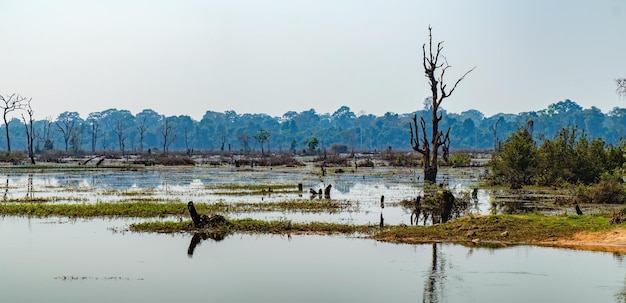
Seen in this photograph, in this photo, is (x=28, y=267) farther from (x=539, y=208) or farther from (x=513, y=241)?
(x=539, y=208)

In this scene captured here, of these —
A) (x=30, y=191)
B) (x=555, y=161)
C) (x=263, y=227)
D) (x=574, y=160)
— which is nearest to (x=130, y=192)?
(x=30, y=191)

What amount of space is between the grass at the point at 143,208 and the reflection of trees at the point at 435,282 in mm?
11128

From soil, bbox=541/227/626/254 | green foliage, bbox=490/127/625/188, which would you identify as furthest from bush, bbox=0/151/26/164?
soil, bbox=541/227/626/254

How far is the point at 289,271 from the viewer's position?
17.8 metres

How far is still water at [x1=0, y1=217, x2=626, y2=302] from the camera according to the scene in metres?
15.3

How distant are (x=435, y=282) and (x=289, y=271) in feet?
11.8

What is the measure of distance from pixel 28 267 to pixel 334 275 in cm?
752

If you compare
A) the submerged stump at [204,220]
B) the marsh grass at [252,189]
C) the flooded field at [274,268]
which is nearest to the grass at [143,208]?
the flooded field at [274,268]

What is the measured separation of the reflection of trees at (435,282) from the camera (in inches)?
584

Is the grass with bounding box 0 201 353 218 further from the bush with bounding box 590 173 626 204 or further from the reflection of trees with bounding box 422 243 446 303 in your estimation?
the reflection of trees with bounding box 422 243 446 303

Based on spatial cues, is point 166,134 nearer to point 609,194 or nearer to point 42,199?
point 42,199

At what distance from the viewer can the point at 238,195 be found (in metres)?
36.9

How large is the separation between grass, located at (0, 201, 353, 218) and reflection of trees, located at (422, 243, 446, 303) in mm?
11128

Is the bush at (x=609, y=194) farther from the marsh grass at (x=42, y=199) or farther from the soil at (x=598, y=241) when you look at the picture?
the marsh grass at (x=42, y=199)
